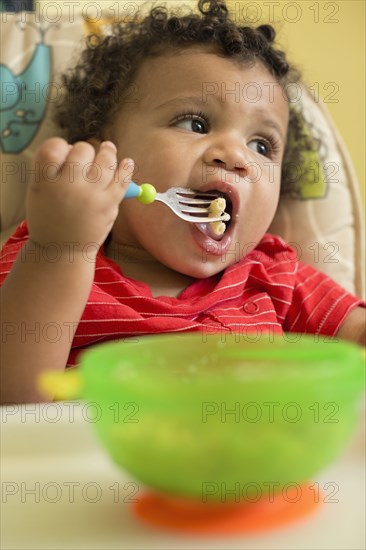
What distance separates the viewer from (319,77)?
162cm

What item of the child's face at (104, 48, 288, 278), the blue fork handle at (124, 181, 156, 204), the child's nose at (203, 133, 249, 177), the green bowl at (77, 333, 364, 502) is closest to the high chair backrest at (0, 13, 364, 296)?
the child's face at (104, 48, 288, 278)

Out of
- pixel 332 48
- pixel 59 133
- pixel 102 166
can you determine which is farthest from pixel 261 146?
pixel 332 48

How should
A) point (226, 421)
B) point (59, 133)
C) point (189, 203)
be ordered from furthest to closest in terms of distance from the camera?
point (59, 133) → point (189, 203) → point (226, 421)

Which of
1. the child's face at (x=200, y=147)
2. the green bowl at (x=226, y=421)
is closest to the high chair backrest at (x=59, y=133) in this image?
the child's face at (x=200, y=147)

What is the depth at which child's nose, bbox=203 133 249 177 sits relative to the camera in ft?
3.22

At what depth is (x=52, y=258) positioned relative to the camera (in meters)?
0.69

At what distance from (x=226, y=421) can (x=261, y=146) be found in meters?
0.79

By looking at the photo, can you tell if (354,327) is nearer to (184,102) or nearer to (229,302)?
(229,302)

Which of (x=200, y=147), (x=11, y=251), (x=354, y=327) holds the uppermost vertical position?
(x=200, y=147)

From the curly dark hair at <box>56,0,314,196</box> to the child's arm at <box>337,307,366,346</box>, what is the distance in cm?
26

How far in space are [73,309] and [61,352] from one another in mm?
61

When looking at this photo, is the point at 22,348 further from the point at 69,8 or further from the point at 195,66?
the point at 69,8

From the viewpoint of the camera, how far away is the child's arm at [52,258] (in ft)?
2.15

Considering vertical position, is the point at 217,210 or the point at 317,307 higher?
the point at 217,210
